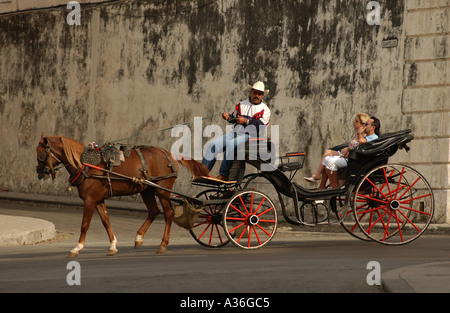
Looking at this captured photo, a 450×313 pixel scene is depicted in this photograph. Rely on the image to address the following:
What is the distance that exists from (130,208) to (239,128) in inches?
318

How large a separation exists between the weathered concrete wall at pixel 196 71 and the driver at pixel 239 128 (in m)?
4.92

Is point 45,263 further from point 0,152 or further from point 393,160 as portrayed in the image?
point 0,152

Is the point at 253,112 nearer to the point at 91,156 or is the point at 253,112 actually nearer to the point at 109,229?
the point at 91,156

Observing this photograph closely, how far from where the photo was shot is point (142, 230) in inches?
460

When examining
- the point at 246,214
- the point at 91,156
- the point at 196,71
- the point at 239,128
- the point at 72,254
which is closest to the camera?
the point at 72,254

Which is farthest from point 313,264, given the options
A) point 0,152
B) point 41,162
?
point 0,152

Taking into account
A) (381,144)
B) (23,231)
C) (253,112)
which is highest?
(253,112)

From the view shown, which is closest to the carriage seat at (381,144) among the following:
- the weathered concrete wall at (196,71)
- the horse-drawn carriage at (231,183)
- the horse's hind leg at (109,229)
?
the horse-drawn carriage at (231,183)

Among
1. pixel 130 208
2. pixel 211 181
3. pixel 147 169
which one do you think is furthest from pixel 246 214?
pixel 130 208

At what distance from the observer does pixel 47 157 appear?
11070 millimetres

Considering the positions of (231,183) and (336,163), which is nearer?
(231,183)

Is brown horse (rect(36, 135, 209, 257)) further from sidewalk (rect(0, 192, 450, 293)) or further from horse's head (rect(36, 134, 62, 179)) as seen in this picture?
sidewalk (rect(0, 192, 450, 293))

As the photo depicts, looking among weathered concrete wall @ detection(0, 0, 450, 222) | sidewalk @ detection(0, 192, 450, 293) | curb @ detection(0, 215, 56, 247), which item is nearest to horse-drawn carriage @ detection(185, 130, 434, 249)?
sidewalk @ detection(0, 192, 450, 293)

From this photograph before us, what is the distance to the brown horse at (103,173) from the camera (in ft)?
36.4
